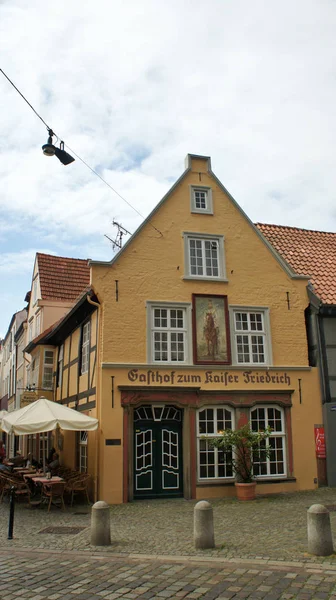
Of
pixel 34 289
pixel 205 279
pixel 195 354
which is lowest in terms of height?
pixel 195 354

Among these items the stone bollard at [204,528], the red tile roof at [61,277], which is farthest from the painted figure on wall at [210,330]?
the red tile roof at [61,277]

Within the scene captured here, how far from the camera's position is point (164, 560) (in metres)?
8.23

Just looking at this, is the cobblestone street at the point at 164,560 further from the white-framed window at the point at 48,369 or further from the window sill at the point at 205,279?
the white-framed window at the point at 48,369

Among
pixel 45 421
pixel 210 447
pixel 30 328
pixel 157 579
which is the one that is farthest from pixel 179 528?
pixel 30 328

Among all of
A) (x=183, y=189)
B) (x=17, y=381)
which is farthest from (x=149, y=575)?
(x=17, y=381)

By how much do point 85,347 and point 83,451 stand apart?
3.33 metres

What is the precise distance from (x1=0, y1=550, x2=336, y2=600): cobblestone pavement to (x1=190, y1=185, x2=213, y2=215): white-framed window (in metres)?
12.0

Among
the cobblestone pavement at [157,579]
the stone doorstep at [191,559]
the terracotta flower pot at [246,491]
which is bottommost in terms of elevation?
the cobblestone pavement at [157,579]

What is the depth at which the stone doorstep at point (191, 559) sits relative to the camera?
7491mm

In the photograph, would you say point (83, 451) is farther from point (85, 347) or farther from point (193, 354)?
point (193, 354)

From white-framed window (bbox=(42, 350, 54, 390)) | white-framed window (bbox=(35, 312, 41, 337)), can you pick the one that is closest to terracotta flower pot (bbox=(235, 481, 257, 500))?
white-framed window (bbox=(42, 350, 54, 390))

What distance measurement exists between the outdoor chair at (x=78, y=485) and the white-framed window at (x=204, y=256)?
664cm

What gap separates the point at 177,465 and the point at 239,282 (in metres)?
5.89

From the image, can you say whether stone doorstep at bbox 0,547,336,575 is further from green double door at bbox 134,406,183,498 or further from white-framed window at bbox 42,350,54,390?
white-framed window at bbox 42,350,54,390
